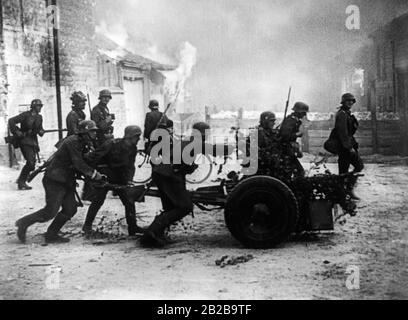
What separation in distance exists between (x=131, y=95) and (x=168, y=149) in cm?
1707

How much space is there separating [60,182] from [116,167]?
2.58 ft

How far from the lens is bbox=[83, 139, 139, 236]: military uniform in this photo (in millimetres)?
7283

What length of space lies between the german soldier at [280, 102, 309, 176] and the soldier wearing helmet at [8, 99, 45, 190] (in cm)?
596

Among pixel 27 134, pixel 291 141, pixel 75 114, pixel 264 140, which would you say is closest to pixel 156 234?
pixel 264 140

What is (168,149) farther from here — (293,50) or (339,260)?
(293,50)

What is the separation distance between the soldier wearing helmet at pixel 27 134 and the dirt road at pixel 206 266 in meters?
3.30

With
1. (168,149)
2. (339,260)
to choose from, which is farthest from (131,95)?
(339,260)

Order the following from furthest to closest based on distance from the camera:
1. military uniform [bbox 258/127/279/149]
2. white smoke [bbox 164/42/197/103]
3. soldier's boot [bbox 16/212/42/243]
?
1. white smoke [bbox 164/42/197/103]
2. soldier's boot [bbox 16/212/42/243]
3. military uniform [bbox 258/127/279/149]

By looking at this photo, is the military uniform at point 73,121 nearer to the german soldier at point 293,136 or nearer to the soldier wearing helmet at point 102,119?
the soldier wearing helmet at point 102,119

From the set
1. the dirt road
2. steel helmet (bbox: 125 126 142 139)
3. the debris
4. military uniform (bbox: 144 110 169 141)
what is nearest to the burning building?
military uniform (bbox: 144 110 169 141)

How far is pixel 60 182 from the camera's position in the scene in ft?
23.1

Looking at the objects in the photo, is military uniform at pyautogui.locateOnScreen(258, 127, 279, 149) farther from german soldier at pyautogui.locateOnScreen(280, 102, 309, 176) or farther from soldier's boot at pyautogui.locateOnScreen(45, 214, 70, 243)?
soldier's boot at pyautogui.locateOnScreen(45, 214, 70, 243)

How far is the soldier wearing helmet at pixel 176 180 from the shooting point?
21.8 feet

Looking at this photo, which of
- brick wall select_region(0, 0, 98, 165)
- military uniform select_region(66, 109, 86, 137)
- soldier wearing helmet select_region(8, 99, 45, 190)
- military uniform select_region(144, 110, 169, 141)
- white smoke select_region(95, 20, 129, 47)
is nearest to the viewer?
military uniform select_region(66, 109, 86, 137)
